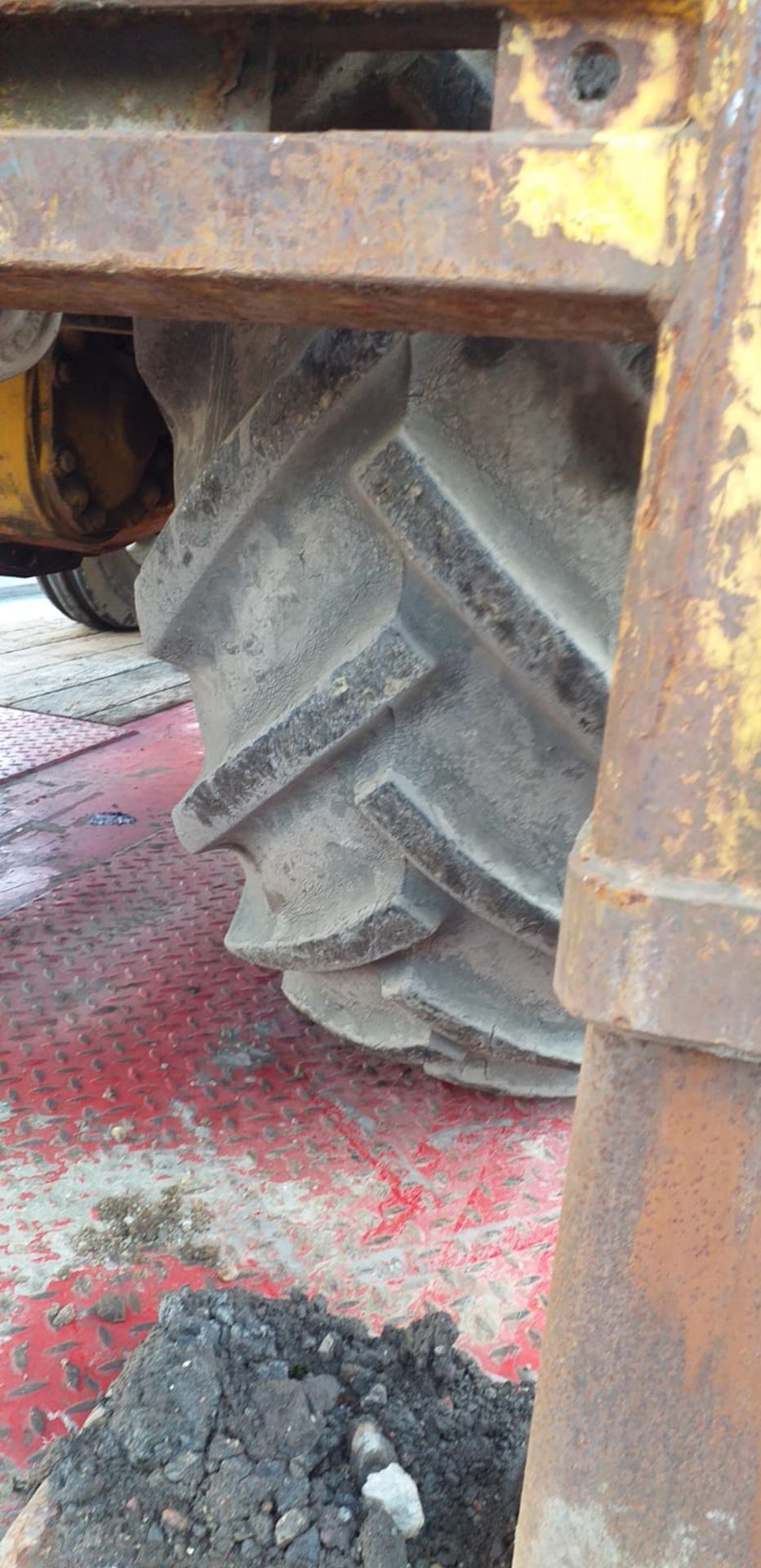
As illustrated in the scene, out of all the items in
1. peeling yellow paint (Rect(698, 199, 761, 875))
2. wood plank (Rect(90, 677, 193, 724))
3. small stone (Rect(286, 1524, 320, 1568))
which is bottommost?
small stone (Rect(286, 1524, 320, 1568))

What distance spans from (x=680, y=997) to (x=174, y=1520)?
0.56 metres

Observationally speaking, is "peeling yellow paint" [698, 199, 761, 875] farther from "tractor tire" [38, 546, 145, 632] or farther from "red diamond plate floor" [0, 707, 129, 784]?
"tractor tire" [38, 546, 145, 632]

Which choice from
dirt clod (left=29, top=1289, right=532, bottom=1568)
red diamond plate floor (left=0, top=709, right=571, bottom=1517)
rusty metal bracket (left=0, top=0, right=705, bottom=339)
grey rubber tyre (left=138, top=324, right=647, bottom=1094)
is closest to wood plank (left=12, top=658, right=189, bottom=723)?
red diamond plate floor (left=0, top=709, right=571, bottom=1517)

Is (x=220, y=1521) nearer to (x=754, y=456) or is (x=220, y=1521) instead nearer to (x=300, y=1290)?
(x=300, y=1290)

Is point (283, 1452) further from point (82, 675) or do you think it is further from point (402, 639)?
point (82, 675)

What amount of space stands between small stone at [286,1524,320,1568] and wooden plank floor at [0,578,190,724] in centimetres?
212

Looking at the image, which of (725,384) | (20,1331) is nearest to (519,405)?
(725,384)

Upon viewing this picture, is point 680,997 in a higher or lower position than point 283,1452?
higher

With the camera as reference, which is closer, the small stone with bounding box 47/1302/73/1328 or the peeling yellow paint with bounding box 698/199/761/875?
the peeling yellow paint with bounding box 698/199/761/875

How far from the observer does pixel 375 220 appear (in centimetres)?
42

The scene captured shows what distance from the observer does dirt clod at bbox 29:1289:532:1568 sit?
2.46 feet

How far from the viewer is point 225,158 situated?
426 millimetres

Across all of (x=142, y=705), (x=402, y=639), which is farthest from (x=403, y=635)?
(x=142, y=705)

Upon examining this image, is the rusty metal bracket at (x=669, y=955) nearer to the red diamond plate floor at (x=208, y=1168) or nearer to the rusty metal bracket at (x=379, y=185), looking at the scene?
the rusty metal bracket at (x=379, y=185)
